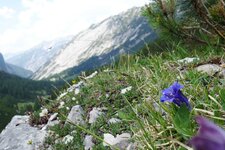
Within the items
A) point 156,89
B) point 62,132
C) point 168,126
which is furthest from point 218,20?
point 62,132

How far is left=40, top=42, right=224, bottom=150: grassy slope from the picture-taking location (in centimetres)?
343

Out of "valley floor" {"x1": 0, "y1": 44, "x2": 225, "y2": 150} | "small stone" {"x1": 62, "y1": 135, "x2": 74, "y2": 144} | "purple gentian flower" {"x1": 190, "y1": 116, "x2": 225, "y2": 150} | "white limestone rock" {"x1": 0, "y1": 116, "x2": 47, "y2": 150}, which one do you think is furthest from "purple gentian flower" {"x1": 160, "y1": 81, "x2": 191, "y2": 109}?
"white limestone rock" {"x1": 0, "y1": 116, "x2": 47, "y2": 150}

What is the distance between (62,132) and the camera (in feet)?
20.7

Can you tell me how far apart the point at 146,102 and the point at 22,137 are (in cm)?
378

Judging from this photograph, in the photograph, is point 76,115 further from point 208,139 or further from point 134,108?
point 208,139

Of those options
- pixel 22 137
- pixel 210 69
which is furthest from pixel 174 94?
pixel 22 137

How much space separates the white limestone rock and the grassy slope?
36 cm

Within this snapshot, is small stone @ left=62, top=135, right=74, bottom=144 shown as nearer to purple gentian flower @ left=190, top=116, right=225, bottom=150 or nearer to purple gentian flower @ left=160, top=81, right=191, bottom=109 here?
purple gentian flower @ left=160, top=81, right=191, bottom=109

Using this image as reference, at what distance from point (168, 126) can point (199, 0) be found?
7.39 ft

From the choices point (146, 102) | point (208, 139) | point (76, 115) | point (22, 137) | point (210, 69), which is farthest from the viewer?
point (22, 137)

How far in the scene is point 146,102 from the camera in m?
4.14

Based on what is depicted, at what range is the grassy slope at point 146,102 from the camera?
135 inches

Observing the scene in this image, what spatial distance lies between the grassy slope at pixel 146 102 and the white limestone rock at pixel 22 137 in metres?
0.36

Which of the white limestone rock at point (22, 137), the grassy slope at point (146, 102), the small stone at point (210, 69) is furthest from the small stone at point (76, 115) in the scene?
the small stone at point (210, 69)
